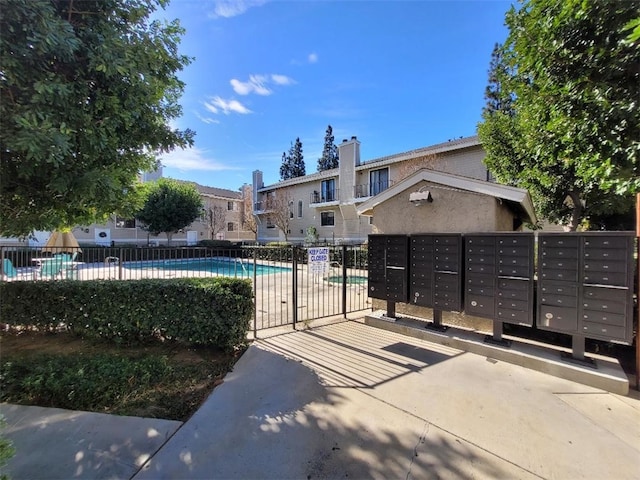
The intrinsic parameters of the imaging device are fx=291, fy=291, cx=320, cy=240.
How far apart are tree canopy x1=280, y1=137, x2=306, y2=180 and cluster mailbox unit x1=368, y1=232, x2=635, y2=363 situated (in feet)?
153

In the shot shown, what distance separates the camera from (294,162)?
5116cm

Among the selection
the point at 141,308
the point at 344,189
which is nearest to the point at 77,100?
the point at 141,308

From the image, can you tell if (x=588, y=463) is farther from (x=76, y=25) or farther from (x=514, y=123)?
(x=514, y=123)

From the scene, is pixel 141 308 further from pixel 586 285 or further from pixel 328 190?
pixel 328 190

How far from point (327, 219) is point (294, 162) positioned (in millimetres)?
27408

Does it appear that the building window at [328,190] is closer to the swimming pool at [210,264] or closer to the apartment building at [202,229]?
the apartment building at [202,229]

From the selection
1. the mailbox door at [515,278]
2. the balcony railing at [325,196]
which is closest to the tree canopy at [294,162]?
the balcony railing at [325,196]

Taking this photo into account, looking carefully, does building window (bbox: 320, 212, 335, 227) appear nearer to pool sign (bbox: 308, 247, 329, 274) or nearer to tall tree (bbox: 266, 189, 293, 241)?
tall tree (bbox: 266, 189, 293, 241)

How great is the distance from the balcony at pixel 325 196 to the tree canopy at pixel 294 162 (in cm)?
2380

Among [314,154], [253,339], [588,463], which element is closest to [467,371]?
[588,463]

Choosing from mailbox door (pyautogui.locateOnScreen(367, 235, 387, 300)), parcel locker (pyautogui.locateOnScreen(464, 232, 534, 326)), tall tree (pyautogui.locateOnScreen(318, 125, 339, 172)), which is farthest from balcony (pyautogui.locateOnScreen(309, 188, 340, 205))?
parcel locker (pyautogui.locateOnScreen(464, 232, 534, 326))

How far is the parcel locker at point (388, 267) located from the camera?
564 cm

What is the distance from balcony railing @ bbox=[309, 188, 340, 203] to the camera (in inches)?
1008

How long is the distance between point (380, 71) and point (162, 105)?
816cm
